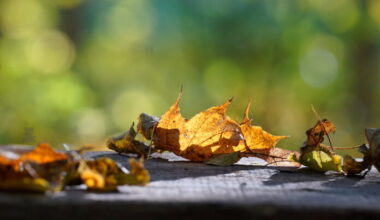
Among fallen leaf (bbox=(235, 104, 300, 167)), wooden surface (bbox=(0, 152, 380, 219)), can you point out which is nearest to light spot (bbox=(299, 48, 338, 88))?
fallen leaf (bbox=(235, 104, 300, 167))

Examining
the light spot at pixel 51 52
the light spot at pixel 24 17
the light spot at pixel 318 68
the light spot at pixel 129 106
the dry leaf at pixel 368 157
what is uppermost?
the light spot at pixel 24 17

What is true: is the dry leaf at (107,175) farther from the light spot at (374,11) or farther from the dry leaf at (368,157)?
the light spot at (374,11)

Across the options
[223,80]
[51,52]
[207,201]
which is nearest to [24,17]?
[51,52]

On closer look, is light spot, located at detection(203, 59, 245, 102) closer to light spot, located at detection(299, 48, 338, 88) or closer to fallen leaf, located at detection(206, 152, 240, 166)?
light spot, located at detection(299, 48, 338, 88)

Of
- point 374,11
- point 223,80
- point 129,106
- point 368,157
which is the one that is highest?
point 374,11

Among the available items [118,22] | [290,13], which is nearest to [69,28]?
[118,22]

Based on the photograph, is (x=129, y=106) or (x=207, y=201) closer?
(x=207, y=201)

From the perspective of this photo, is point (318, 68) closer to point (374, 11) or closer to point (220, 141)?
point (374, 11)

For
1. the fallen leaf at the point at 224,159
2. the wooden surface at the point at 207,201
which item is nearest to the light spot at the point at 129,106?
the fallen leaf at the point at 224,159
